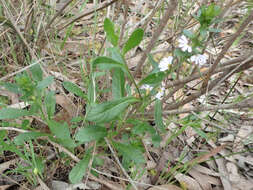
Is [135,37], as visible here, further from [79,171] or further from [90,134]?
[79,171]

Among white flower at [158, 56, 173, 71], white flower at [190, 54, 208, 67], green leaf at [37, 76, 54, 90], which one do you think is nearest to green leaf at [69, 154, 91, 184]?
green leaf at [37, 76, 54, 90]

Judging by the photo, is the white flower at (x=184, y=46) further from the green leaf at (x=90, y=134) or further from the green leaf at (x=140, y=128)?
the green leaf at (x=90, y=134)

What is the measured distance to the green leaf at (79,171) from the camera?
1.00m

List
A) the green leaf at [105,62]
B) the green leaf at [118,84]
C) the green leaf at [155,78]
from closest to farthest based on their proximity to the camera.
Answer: the green leaf at [105,62]
the green leaf at [155,78]
the green leaf at [118,84]

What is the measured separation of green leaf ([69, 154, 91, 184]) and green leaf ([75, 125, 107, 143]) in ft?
0.38

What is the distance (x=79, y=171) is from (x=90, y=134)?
0.52 feet

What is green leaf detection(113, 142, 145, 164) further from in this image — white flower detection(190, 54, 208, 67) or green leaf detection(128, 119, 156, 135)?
white flower detection(190, 54, 208, 67)

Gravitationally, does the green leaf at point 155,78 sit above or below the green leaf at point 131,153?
above

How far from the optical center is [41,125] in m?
1.28

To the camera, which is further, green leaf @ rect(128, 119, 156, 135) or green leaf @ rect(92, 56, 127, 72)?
green leaf @ rect(128, 119, 156, 135)

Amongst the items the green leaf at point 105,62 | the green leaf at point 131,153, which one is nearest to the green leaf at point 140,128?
the green leaf at point 131,153

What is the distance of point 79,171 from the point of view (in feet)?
3.36

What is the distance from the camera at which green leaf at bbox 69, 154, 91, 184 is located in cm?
100

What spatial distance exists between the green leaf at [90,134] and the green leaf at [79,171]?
0.38ft
